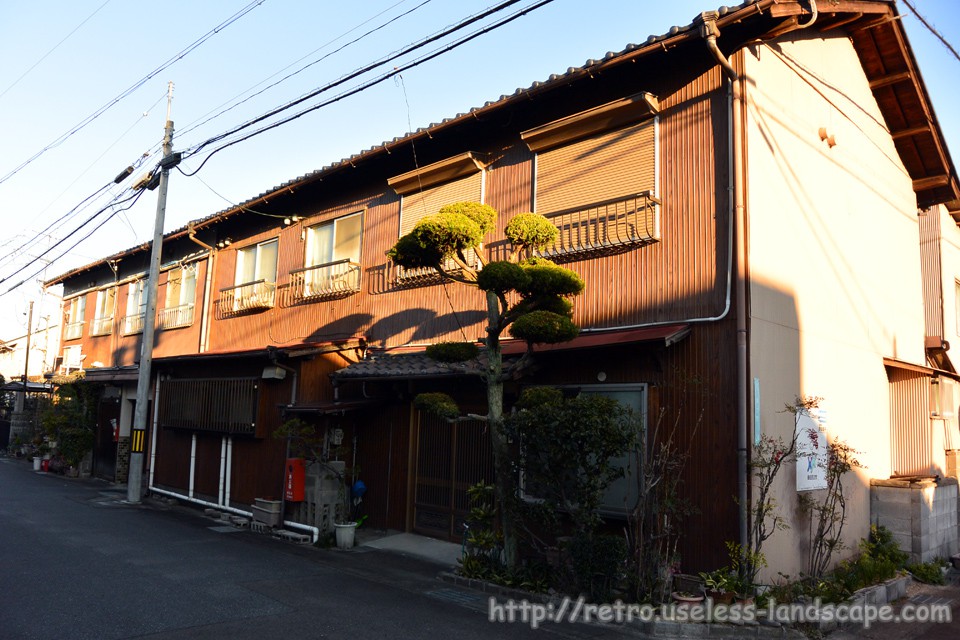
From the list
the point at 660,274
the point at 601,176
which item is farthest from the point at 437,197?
the point at 660,274

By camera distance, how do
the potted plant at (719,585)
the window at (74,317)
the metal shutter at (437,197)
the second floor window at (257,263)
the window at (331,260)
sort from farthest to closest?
1. the window at (74,317)
2. the second floor window at (257,263)
3. the window at (331,260)
4. the metal shutter at (437,197)
5. the potted plant at (719,585)

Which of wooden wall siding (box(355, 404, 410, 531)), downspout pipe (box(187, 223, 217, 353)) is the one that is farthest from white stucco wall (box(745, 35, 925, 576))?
downspout pipe (box(187, 223, 217, 353))

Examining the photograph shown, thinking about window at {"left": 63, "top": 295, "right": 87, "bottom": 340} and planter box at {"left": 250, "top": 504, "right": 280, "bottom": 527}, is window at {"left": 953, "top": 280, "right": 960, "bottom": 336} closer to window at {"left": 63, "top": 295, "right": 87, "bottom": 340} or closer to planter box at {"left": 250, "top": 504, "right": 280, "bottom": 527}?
planter box at {"left": 250, "top": 504, "right": 280, "bottom": 527}

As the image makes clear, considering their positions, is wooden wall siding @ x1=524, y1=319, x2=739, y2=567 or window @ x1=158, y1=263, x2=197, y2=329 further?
window @ x1=158, y1=263, x2=197, y2=329

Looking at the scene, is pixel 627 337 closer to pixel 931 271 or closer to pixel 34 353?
pixel 931 271

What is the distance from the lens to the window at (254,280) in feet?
55.1

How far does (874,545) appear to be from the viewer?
10.5 metres

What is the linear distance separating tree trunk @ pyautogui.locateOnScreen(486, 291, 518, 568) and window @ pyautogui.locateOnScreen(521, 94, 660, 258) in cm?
202

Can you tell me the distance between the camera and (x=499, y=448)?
29.3ft

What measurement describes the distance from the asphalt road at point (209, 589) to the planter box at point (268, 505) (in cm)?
51

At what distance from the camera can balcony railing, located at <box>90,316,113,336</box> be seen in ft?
79.8

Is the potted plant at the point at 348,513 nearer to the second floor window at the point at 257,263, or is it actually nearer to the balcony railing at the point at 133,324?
the second floor window at the point at 257,263

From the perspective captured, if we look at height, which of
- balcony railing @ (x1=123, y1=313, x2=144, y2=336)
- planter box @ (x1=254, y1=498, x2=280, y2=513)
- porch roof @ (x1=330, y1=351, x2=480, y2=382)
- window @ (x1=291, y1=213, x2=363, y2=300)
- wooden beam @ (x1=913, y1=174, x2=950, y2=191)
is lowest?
planter box @ (x1=254, y1=498, x2=280, y2=513)

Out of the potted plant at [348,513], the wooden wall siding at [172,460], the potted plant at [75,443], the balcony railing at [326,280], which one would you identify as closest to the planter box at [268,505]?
the potted plant at [348,513]
